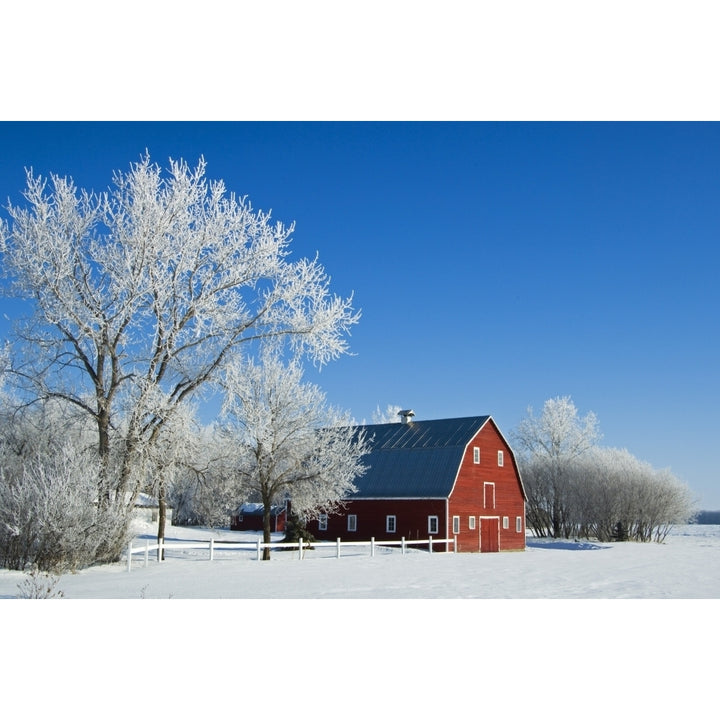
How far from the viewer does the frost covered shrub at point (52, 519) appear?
1922 cm

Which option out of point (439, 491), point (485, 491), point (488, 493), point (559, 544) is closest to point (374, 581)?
point (439, 491)

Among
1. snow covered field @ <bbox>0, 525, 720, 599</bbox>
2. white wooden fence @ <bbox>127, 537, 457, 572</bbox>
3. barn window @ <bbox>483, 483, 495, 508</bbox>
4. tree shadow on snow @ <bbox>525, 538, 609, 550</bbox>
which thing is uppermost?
barn window @ <bbox>483, 483, 495, 508</bbox>

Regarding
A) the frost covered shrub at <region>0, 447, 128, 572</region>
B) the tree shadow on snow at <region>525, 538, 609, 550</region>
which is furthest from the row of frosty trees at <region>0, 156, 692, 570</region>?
the tree shadow on snow at <region>525, 538, 609, 550</region>

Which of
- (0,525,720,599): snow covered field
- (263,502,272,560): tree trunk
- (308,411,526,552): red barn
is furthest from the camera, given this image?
(308,411,526,552): red barn

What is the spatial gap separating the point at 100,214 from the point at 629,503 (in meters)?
45.1

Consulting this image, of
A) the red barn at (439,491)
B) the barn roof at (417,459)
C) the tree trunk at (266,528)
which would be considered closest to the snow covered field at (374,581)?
the tree trunk at (266,528)

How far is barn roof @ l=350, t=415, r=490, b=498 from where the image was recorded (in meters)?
37.1

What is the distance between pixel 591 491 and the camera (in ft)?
185

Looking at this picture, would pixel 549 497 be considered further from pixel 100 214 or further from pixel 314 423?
pixel 100 214

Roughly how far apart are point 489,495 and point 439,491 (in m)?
4.54

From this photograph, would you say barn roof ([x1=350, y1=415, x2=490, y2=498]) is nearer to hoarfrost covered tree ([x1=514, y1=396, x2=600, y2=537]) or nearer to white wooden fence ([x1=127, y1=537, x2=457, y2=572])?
white wooden fence ([x1=127, y1=537, x2=457, y2=572])

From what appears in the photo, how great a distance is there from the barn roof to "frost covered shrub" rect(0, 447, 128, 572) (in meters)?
19.7
